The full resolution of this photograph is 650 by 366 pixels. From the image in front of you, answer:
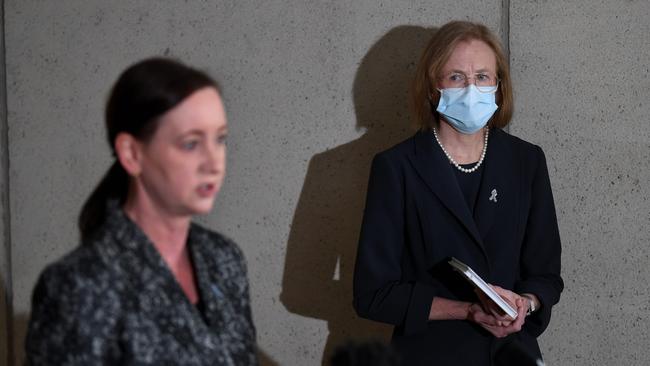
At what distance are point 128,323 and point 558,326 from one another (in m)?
2.08

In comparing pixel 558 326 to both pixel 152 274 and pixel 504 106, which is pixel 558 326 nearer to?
pixel 504 106

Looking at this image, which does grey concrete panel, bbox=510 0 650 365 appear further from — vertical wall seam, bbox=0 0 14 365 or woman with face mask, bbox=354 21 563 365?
vertical wall seam, bbox=0 0 14 365

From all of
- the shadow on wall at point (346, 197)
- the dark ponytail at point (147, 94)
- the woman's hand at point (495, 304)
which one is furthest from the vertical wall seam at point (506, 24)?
the dark ponytail at point (147, 94)

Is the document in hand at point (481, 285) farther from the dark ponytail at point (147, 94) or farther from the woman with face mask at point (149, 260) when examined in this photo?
the dark ponytail at point (147, 94)

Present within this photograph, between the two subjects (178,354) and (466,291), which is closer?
(178,354)

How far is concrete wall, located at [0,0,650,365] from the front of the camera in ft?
9.65

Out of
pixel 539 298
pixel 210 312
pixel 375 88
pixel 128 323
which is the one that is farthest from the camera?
pixel 375 88

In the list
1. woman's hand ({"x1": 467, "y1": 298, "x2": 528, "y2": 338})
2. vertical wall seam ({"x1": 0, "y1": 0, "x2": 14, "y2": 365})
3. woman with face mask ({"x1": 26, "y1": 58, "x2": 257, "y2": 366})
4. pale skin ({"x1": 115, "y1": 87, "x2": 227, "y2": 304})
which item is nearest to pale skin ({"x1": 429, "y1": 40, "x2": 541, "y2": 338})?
woman's hand ({"x1": 467, "y1": 298, "x2": 528, "y2": 338})

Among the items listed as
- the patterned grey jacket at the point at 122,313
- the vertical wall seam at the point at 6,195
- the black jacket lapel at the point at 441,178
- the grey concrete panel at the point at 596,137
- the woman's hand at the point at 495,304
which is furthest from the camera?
the vertical wall seam at the point at 6,195

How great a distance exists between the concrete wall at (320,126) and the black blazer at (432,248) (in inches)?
26.1

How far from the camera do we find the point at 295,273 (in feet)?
10.2

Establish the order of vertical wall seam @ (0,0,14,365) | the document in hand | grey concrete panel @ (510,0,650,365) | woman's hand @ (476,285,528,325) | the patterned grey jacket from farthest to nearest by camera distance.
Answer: vertical wall seam @ (0,0,14,365), grey concrete panel @ (510,0,650,365), woman's hand @ (476,285,528,325), the document in hand, the patterned grey jacket

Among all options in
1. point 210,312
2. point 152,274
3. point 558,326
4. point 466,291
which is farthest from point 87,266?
Answer: point 558,326

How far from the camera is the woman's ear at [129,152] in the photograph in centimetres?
137
